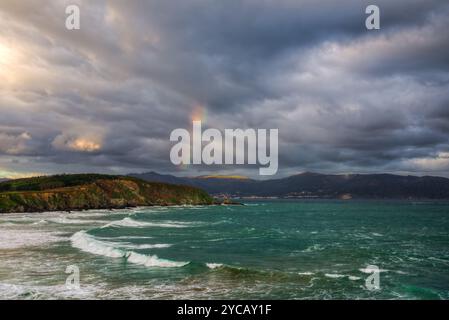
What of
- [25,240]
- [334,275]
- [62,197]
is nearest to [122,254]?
[25,240]

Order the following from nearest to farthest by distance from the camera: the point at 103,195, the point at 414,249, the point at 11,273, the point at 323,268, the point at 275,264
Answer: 1. the point at 11,273
2. the point at 323,268
3. the point at 275,264
4. the point at 414,249
5. the point at 103,195

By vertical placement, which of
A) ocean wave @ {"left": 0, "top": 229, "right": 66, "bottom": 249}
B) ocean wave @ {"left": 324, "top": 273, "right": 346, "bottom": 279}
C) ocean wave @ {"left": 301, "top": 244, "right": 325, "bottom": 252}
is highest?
ocean wave @ {"left": 324, "top": 273, "right": 346, "bottom": 279}

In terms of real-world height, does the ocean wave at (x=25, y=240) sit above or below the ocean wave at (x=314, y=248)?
above

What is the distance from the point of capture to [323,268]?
31312mm

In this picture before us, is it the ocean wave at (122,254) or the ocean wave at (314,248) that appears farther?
the ocean wave at (314,248)

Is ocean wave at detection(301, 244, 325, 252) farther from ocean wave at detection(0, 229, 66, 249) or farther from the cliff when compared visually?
the cliff

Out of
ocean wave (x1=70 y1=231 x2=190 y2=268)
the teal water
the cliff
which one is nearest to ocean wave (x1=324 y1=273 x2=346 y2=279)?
the teal water

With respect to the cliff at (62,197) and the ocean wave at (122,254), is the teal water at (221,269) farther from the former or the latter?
the cliff at (62,197)

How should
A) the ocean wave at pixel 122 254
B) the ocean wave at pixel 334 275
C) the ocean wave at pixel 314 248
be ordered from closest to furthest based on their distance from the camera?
the ocean wave at pixel 334 275
the ocean wave at pixel 122 254
the ocean wave at pixel 314 248

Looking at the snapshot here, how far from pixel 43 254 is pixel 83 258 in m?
5.35

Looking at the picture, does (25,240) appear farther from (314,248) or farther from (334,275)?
(334,275)

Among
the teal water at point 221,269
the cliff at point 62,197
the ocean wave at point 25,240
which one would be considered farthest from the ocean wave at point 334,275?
the cliff at point 62,197
